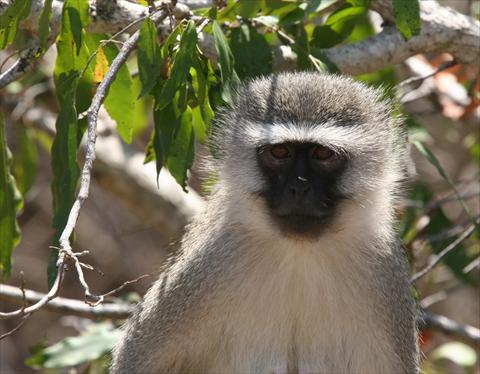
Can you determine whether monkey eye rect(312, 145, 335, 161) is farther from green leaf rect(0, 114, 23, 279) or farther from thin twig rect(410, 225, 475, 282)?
green leaf rect(0, 114, 23, 279)

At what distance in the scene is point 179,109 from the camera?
13.1 ft

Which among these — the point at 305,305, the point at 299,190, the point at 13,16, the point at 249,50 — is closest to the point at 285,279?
the point at 305,305

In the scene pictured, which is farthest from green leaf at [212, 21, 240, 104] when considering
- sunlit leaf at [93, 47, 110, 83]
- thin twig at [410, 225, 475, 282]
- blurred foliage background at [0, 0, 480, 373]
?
thin twig at [410, 225, 475, 282]

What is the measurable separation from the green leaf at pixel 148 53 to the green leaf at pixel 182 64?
0.07 meters

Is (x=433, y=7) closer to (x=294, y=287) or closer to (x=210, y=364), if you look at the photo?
(x=294, y=287)

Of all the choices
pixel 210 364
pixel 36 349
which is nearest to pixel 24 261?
pixel 36 349

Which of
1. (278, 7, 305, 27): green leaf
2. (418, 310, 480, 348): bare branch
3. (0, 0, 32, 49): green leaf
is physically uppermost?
(0, 0, 32, 49): green leaf

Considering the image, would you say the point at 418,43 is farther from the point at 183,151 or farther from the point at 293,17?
the point at 183,151

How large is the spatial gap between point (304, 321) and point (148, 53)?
57.7 inches

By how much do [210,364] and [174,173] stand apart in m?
0.95

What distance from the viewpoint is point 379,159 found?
451 cm

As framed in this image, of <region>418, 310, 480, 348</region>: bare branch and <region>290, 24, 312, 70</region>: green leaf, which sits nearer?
<region>290, 24, 312, 70</region>: green leaf

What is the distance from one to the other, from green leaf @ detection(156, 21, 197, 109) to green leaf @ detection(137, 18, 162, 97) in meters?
0.07

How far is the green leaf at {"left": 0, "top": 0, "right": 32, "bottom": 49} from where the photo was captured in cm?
379
